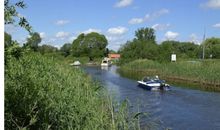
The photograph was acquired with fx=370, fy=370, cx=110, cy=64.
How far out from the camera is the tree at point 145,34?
114000 mm

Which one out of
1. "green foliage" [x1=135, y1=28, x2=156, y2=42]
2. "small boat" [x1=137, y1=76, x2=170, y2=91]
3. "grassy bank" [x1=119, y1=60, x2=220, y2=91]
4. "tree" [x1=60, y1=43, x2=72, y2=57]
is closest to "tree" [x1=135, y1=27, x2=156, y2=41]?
"green foliage" [x1=135, y1=28, x2=156, y2=42]

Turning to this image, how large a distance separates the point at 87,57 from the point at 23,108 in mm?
119585

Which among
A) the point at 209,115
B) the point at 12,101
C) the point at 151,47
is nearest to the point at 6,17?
the point at 12,101

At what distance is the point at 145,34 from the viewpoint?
11438 centimetres

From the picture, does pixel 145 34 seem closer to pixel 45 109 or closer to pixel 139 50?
pixel 139 50

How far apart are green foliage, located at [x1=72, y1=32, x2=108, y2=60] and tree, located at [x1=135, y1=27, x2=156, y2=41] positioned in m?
18.3

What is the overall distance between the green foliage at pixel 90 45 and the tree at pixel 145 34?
60.0 ft

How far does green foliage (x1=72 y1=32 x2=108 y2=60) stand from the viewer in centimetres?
12706

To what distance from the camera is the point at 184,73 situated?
5253 cm

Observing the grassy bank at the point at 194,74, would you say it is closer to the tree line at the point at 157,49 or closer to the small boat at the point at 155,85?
the small boat at the point at 155,85

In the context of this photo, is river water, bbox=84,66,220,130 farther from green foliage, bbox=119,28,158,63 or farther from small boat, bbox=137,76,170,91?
green foliage, bbox=119,28,158,63

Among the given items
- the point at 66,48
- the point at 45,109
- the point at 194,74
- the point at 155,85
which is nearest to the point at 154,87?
the point at 155,85

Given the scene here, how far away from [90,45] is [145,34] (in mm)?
23742

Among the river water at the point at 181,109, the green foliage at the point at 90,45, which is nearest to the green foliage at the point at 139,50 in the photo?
the green foliage at the point at 90,45
